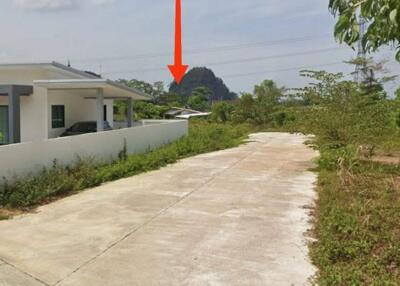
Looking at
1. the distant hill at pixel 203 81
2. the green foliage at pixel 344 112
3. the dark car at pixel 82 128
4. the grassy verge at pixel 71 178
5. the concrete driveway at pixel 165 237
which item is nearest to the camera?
the concrete driveway at pixel 165 237

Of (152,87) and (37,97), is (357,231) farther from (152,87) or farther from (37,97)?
(152,87)

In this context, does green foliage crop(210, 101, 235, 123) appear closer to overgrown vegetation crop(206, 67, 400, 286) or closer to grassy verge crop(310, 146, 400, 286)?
overgrown vegetation crop(206, 67, 400, 286)

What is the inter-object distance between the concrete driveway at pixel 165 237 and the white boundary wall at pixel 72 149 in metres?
1.22

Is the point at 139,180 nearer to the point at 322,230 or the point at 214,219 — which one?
the point at 214,219

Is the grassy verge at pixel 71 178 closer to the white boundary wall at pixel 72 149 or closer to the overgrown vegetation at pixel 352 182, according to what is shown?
the white boundary wall at pixel 72 149

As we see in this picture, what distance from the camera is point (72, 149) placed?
10.9 metres

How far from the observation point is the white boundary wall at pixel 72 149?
8.71 meters

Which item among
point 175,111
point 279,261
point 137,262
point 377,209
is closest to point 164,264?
point 137,262

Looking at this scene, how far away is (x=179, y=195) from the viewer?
→ 9.05 m

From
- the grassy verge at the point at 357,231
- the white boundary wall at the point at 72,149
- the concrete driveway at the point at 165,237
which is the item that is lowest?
the concrete driveway at the point at 165,237

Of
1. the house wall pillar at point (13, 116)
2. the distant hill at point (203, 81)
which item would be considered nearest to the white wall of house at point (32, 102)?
the house wall pillar at point (13, 116)

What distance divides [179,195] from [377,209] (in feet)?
12.5

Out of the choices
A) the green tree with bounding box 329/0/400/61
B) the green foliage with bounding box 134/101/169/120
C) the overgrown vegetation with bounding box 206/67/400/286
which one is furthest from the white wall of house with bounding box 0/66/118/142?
the green foliage with bounding box 134/101/169/120

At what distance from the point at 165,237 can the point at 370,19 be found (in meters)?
4.13
